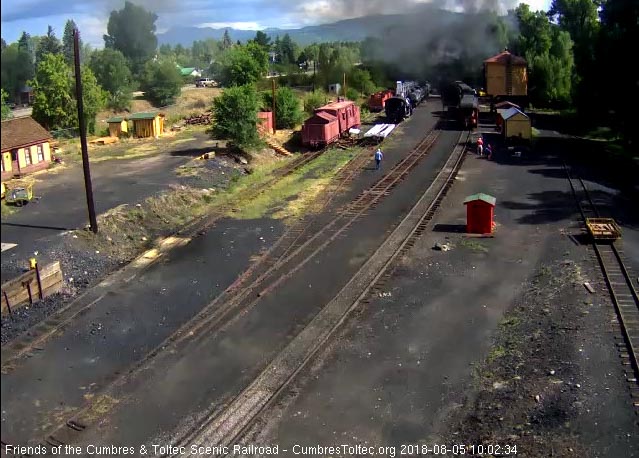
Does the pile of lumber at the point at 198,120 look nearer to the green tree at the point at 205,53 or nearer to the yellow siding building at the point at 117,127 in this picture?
the yellow siding building at the point at 117,127

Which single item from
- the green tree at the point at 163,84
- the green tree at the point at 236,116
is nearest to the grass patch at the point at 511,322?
the green tree at the point at 236,116

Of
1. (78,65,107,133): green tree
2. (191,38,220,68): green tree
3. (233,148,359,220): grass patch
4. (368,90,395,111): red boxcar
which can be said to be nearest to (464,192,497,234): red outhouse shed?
(233,148,359,220): grass patch

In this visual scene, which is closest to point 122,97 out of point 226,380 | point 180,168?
point 180,168

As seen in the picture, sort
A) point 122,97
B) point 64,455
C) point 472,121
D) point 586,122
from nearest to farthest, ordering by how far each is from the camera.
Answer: point 64,455, point 472,121, point 586,122, point 122,97

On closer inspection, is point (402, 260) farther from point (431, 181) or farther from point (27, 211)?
point (27, 211)

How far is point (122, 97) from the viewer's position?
60.2 m

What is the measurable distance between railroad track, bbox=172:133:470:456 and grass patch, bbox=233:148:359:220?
5.04m

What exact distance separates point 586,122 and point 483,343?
40.5 meters

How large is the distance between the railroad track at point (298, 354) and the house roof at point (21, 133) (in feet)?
63.2

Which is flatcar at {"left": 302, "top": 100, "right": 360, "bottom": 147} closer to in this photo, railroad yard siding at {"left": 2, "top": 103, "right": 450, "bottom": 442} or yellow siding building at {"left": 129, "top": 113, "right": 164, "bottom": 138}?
yellow siding building at {"left": 129, "top": 113, "right": 164, "bottom": 138}

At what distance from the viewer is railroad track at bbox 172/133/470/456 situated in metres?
10.5

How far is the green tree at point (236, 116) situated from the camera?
33281 millimetres

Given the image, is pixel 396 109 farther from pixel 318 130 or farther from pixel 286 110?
pixel 318 130

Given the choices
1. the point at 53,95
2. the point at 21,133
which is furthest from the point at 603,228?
the point at 53,95
